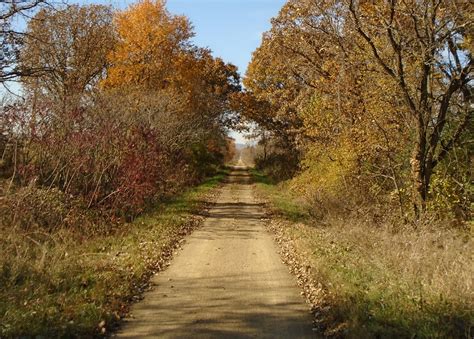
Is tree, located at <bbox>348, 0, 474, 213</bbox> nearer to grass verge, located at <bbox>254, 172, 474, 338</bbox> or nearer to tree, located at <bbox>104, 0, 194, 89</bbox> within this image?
grass verge, located at <bbox>254, 172, 474, 338</bbox>

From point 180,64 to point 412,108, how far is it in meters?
20.5

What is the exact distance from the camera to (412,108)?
13.9 metres

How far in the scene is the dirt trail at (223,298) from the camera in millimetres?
7031

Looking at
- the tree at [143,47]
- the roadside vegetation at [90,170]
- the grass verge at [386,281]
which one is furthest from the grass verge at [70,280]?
the tree at [143,47]

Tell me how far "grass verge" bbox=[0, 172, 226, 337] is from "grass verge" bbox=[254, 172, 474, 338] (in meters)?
3.15

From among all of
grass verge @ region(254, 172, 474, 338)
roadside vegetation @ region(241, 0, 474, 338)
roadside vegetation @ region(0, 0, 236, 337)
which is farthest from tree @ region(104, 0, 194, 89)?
grass verge @ region(254, 172, 474, 338)

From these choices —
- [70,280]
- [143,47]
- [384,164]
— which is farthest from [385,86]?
[143,47]

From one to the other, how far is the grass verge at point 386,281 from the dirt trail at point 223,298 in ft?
1.53

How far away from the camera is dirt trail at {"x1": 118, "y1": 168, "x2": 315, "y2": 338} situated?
703 cm

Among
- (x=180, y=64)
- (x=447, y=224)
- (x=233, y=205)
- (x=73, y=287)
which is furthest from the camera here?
(x=180, y=64)

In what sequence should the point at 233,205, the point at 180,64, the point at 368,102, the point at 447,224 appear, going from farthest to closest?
the point at 180,64 < the point at 233,205 < the point at 368,102 < the point at 447,224

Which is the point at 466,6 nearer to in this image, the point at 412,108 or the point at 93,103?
the point at 412,108

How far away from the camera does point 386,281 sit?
8422 mm

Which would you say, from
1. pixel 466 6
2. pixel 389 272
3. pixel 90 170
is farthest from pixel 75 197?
pixel 466 6
